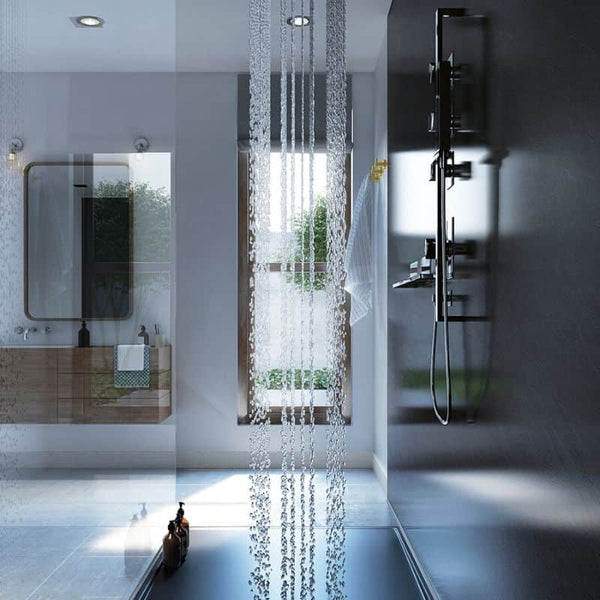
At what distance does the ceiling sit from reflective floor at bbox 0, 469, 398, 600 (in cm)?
121

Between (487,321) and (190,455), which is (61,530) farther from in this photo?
(190,455)

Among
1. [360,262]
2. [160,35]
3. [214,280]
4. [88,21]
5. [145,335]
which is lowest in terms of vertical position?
[145,335]

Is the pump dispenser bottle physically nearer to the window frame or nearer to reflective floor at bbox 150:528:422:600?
reflective floor at bbox 150:528:422:600

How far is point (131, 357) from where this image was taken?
2.69 m

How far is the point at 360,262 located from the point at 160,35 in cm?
171

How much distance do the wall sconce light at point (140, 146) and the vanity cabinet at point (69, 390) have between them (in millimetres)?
850

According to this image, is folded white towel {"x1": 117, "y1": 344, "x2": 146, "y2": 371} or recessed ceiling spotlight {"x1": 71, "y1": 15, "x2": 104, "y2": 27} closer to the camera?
recessed ceiling spotlight {"x1": 71, "y1": 15, "x2": 104, "y2": 27}

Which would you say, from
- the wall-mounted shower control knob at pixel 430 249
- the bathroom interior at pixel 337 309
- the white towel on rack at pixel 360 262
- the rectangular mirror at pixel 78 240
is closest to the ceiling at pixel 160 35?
the bathroom interior at pixel 337 309

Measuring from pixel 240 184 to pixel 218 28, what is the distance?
1087 mm

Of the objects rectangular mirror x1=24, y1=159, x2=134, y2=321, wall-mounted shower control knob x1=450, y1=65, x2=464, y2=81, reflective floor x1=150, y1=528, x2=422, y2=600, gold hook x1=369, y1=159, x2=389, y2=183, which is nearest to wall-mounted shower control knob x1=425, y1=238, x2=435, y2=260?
wall-mounted shower control knob x1=450, y1=65, x2=464, y2=81

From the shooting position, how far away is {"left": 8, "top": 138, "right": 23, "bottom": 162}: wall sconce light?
5.74 ft

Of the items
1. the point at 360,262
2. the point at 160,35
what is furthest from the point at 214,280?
the point at 160,35

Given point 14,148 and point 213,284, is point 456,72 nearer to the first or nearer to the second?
point 14,148

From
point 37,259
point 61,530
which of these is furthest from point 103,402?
point 37,259
